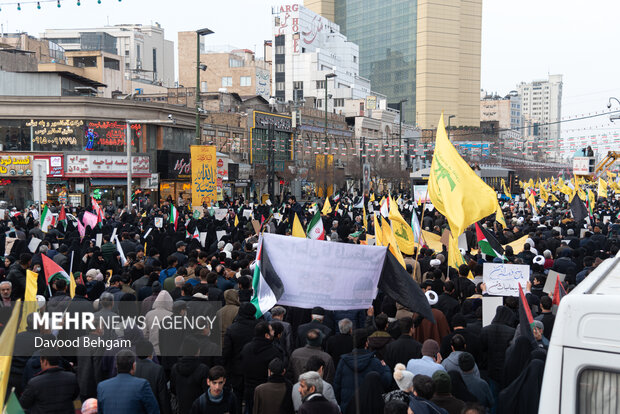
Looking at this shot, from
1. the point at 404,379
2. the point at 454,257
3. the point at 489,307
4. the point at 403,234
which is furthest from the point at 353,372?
the point at 403,234

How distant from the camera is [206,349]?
23.3 feet

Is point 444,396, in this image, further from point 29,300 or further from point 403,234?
point 403,234

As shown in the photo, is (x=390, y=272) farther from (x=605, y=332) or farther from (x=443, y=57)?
(x=443, y=57)

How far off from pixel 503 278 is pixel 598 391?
6088 mm

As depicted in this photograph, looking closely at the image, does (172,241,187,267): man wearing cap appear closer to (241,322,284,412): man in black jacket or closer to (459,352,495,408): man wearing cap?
(241,322,284,412): man in black jacket

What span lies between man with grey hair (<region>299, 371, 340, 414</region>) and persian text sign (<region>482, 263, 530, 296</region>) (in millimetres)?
4212

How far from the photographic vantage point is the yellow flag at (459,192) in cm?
973

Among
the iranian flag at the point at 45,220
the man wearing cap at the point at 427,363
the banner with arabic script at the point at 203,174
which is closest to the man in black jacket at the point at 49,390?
the man wearing cap at the point at 427,363

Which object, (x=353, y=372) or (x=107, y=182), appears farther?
(x=107, y=182)

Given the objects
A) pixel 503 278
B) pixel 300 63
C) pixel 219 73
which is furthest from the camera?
pixel 300 63

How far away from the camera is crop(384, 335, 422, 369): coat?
6773mm

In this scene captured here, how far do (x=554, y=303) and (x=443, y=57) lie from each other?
139861mm

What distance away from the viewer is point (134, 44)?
94.6 metres

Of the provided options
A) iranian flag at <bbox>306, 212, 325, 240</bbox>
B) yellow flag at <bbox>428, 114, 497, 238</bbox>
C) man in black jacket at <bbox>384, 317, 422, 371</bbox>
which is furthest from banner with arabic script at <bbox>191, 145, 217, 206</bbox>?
man in black jacket at <bbox>384, 317, 422, 371</bbox>
